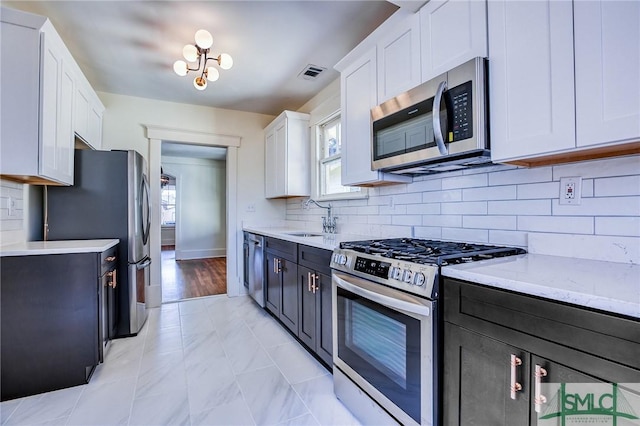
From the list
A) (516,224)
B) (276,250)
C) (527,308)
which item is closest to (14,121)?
(276,250)

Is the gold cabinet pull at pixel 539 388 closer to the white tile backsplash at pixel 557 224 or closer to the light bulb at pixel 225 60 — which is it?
the white tile backsplash at pixel 557 224

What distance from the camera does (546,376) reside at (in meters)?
0.90

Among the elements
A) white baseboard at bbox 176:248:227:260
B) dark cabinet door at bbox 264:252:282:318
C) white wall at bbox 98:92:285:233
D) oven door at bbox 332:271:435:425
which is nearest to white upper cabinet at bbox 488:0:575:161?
oven door at bbox 332:271:435:425

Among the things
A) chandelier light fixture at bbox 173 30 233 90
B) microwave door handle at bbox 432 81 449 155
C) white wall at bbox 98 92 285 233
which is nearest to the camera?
microwave door handle at bbox 432 81 449 155

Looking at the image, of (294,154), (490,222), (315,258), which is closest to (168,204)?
(294,154)

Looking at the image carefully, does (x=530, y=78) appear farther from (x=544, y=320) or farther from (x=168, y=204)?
(x=168, y=204)

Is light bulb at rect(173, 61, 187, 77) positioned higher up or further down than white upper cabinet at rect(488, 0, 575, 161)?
higher up

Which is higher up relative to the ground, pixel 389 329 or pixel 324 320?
pixel 389 329

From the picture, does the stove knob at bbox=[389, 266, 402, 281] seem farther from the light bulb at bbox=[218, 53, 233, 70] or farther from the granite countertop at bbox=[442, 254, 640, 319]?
the light bulb at bbox=[218, 53, 233, 70]

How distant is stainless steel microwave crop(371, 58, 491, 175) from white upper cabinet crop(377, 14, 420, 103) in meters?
0.09

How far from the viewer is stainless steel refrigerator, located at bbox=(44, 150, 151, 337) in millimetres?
2594

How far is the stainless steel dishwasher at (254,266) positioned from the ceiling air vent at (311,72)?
175 cm

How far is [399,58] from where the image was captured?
73.7 inches

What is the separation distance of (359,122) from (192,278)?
4.24 m
